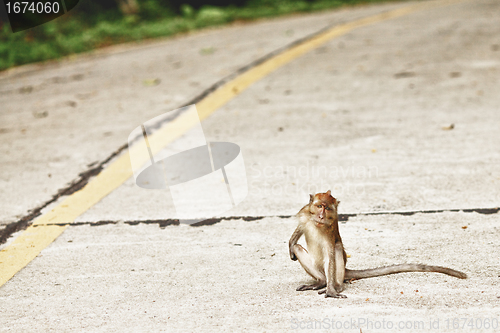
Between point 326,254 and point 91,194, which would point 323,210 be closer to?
point 326,254

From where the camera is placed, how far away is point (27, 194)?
4531 mm

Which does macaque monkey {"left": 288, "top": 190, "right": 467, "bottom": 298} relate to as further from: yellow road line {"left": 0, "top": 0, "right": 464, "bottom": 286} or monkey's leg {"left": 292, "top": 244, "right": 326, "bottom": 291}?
yellow road line {"left": 0, "top": 0, "right": 464, "bottom": 286}

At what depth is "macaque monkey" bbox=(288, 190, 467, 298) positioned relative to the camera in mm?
2809

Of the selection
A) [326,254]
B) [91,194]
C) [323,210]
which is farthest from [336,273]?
[91,194]

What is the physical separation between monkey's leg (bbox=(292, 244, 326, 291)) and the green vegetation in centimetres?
850

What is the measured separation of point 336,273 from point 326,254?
108 millimetres

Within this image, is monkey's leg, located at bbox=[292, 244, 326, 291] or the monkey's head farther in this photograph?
monkey's leg, located at bbox=[292, 244, 326, 291]

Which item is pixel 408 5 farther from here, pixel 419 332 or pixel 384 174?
pixel 419 332

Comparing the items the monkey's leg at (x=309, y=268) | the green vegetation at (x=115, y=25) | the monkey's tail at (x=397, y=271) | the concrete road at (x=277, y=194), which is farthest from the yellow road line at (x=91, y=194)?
the green vegetation at (x=115, y=25)

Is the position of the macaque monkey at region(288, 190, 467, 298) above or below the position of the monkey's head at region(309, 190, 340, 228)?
below

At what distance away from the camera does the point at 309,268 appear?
2922 mm

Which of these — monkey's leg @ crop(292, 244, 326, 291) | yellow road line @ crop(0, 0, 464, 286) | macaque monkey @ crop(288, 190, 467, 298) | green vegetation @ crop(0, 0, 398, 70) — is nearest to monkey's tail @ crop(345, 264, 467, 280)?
macaque monkey @ crop(288, 190, 467, 298)

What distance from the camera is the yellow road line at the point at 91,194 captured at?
11.7 feet

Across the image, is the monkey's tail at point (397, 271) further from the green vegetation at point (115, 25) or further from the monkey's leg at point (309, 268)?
the green vegetation at point (115, 25)
